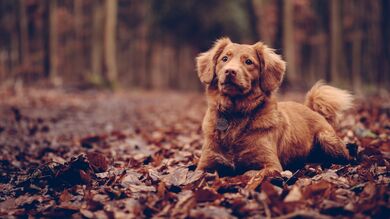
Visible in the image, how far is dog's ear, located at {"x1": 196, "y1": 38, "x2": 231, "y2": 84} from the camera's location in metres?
5.43

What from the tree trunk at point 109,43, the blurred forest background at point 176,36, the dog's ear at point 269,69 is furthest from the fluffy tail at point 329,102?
the tree trunk at point 109,43

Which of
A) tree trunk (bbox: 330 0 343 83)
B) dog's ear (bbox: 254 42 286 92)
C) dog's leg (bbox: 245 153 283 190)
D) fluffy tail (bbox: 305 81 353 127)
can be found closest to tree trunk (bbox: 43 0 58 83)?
tree trunk (bbox: 330 0 343 83)

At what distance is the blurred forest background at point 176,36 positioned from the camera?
22.0m

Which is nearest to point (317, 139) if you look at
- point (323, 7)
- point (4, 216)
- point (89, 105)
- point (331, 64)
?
point (4, 216)

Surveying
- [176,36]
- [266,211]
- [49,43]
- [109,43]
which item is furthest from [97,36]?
[266,211]

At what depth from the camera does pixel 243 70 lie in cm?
507

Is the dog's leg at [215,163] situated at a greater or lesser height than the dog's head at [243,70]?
lesser

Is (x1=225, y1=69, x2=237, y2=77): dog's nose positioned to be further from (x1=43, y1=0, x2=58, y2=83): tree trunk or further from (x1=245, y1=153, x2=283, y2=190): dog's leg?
(x1=43, y1=0, x2=58, y2=83): tree trunk

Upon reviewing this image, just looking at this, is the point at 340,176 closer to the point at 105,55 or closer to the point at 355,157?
the point at 355,157

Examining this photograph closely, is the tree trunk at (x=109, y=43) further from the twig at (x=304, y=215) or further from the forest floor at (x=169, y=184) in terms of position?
the twig at (x=304, y=215)

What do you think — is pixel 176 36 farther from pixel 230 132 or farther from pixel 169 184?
pixel 169 184

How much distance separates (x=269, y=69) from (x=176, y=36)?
27.0 m

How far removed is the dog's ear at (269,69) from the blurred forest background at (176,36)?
10.2 m

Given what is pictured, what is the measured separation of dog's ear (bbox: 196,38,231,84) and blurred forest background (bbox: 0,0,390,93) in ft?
33.0
